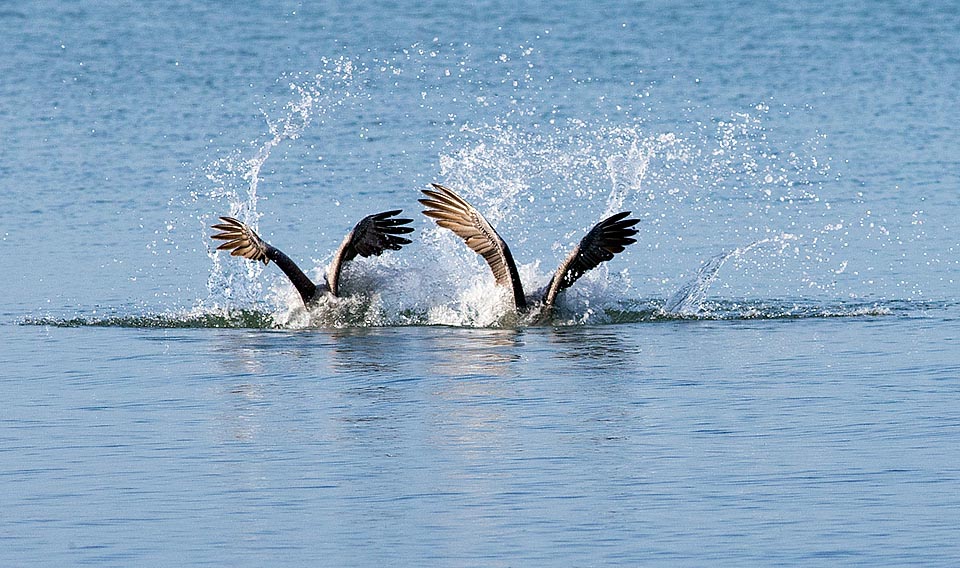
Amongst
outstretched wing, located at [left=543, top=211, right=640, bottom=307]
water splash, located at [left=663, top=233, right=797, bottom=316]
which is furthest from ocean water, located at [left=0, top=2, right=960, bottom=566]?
outstretched wing, located at [left=543, top=211, right=640, bottom=307]

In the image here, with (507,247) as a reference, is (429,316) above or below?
below

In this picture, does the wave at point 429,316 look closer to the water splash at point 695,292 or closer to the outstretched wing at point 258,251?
the water splash at point 695,292

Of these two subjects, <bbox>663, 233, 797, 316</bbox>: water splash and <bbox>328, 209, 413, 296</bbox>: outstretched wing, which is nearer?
<bbox>328, 209, 413, 296</bbox>: outstretched wing

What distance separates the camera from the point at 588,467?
14695 mm

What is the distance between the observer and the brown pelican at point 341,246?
2183 cm

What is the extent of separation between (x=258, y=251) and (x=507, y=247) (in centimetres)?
239

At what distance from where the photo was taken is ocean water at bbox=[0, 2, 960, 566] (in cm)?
1342

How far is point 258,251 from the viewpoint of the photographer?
2177 cm

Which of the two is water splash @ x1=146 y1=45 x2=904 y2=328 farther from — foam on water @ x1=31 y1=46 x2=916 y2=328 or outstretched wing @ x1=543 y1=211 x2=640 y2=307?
outstretched wing @ x1=543 y1=211 x2=640 y2=307

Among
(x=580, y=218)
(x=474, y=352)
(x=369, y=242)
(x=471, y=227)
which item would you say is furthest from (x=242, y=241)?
(x=580, y=218)

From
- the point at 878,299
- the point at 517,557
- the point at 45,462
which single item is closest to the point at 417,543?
the point at 517,557

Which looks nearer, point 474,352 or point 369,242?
point 474,352

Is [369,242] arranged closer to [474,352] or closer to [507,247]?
[507,247]

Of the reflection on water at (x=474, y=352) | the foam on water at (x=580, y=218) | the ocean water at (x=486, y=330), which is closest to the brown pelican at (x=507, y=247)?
→ the foam on water at (x=580, y=218)
